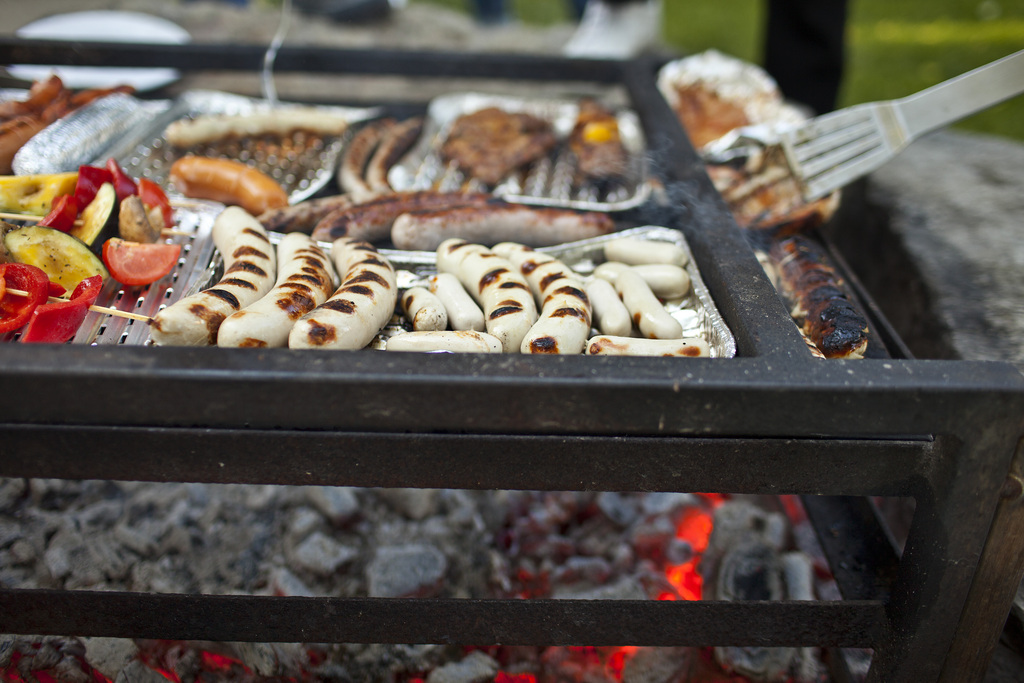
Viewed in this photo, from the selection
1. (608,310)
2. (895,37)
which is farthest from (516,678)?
(895,37)

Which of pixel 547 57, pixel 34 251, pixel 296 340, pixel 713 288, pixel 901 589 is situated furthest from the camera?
pixel 547 57

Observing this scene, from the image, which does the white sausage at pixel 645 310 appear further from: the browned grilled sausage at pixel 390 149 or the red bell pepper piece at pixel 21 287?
the red bell pepper piece at pixel 21 287

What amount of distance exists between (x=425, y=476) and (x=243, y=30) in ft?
20.3

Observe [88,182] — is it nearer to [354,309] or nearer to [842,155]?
[354,309]

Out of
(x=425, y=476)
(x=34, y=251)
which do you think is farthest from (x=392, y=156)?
(x=425, y=476)

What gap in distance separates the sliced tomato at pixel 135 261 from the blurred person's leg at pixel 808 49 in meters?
4.53

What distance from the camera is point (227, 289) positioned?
5.91ft

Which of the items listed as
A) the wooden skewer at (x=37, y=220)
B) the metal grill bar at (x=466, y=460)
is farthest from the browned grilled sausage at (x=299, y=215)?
the metal grill bar at (x=466, y=460)

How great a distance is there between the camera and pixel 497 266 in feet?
6.73

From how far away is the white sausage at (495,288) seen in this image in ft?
5.94

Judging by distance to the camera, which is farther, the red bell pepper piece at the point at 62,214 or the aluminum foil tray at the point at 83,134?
the aluminum foil tray at the point at 83,134

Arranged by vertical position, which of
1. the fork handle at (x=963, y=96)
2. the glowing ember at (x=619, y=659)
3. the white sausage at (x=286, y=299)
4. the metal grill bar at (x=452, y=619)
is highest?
the fork handle at (x=963, y=96)

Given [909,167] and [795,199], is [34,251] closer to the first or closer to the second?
[795,199]

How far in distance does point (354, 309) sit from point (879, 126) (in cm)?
206
